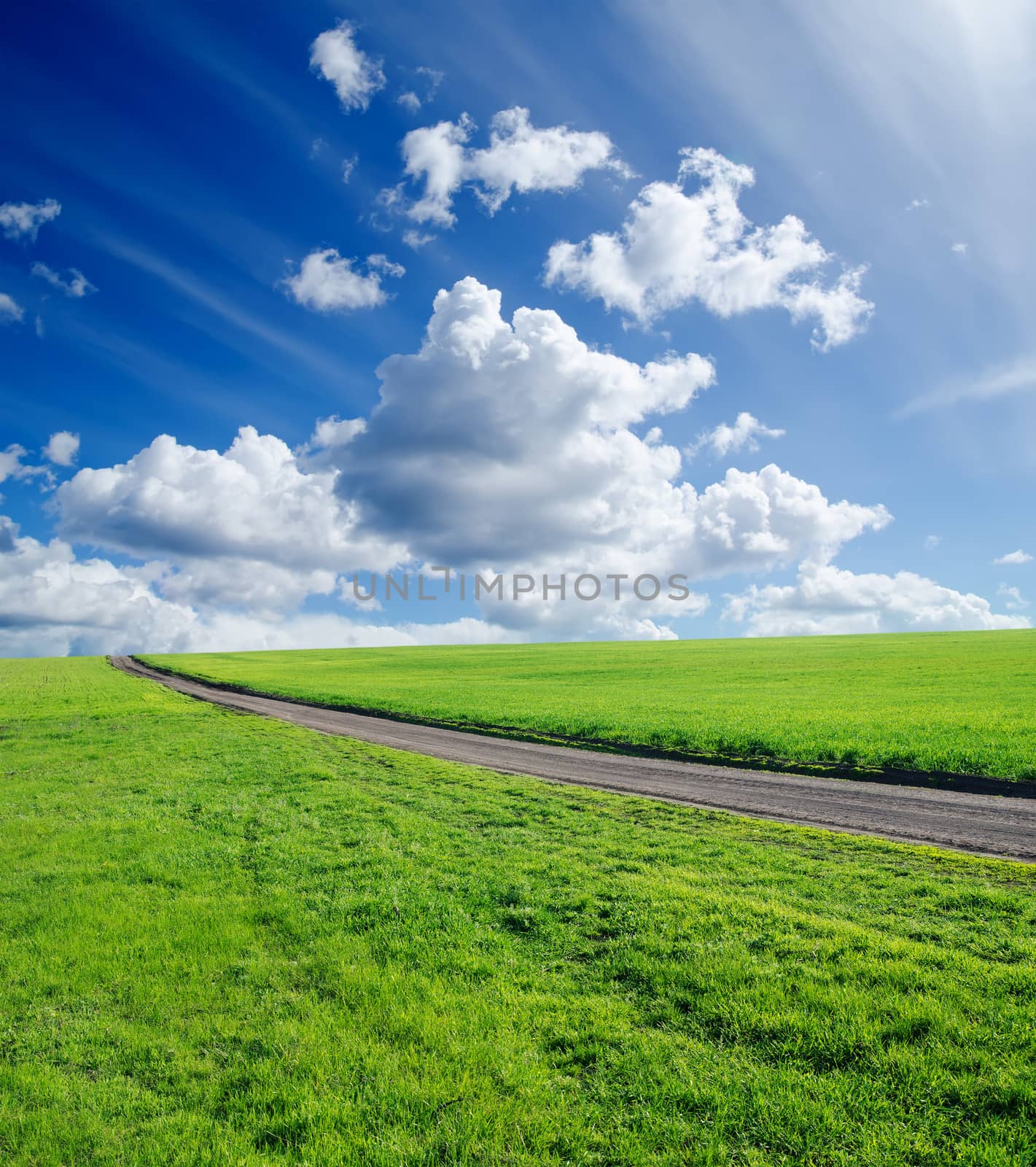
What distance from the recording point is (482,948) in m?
8.08

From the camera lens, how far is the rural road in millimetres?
13508

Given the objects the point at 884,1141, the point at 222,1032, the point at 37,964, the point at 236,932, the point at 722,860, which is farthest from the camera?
the point at 722,860

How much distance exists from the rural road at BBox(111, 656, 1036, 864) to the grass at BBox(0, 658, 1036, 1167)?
1991mm

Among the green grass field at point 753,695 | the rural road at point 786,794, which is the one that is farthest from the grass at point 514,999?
the green grass field at point 753,695

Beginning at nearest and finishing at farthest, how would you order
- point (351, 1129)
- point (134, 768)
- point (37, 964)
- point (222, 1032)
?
point (351, 1129) → point (222, 1032) → point (37, 964) → point (134, 768)

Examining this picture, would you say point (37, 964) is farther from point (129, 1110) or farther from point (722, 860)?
point (722, 860)

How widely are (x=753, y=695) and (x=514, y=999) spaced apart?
34.8 meters

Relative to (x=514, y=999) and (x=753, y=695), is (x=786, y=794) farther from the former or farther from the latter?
(x=753, y=695)

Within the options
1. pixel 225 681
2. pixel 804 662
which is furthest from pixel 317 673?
pixel 804 662

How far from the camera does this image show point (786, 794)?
1727 centimetres

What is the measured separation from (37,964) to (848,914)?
10.7m

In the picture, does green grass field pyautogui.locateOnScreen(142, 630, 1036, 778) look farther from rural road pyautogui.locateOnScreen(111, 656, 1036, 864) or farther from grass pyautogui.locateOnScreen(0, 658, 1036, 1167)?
grass pyautogui.locateOnScreen(0, 658, 1036, 1167)

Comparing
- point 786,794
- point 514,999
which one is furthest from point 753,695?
point 514,999

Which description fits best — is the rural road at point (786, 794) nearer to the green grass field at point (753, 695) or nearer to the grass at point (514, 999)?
the grass at point (514, 999)
